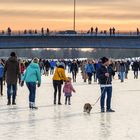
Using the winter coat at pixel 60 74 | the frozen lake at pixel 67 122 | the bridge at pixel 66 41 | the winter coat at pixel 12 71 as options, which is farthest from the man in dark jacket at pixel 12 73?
the bridge at pixel 66 41

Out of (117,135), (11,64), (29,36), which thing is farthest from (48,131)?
(29,36)

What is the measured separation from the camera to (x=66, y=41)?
85312mm

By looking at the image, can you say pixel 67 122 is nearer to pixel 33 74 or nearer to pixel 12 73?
pixel 33 74

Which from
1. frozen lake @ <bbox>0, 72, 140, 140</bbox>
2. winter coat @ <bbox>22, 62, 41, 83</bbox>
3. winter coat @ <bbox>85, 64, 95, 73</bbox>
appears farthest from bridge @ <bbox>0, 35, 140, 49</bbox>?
winter coat @ <bbox>22, 62, 41, 83</bbox>

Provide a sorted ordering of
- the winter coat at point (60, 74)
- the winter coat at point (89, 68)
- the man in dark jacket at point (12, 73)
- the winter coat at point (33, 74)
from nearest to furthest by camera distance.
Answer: the winter coat at point (33, 74) < the man in dark jacket at point (12, 73) < the winter coat at point (60, 74) < the winter coat at point (89, 68)

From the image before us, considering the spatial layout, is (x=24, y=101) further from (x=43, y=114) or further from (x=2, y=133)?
(x=2, y=133)

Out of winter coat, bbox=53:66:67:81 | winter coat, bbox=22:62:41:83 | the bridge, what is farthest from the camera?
the bridge

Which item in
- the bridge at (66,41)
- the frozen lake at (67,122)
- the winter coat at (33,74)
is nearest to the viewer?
the frozen lake at (67,122)

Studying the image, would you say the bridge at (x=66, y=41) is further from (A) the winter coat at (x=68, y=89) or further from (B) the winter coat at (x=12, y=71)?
(B) the winter coat at (x=12, y=71)

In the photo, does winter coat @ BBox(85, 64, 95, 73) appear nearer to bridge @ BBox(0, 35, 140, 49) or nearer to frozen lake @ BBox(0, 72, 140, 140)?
frozen lake @ BBox(0, 72, 140, 140)

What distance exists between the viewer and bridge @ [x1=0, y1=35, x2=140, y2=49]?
84625 millimetres

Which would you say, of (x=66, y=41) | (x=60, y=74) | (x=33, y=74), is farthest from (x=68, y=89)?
(x=66, y=41)

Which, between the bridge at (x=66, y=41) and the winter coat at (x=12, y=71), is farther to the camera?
the bridge at (x=66, y=41)

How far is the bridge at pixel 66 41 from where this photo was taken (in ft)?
278
